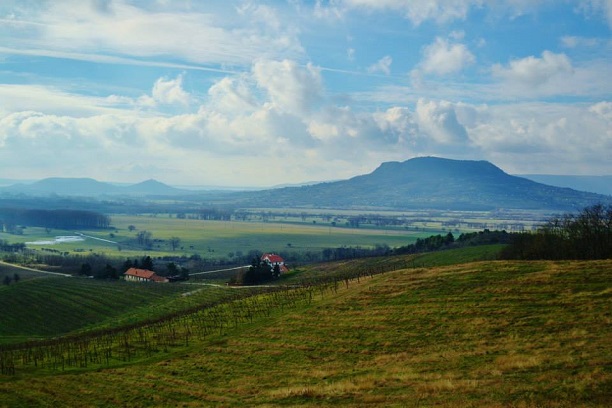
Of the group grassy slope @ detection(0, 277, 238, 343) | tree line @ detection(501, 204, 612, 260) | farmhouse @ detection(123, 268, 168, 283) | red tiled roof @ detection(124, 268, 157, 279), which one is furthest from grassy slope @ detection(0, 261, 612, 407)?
red tiled roof @ detection(124, 268, 157, 279)

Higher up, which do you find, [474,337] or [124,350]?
[474,337]

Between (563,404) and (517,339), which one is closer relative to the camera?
(563,404)

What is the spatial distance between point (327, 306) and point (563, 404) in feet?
101

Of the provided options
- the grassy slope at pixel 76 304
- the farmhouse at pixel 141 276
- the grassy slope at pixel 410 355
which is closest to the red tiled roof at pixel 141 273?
the farmhouse at pixel 141 276

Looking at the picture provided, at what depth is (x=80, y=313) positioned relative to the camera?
261 feet

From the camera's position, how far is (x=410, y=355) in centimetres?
3191

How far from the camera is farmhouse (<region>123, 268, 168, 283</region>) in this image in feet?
399

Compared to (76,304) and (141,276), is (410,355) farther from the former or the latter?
(141,276)

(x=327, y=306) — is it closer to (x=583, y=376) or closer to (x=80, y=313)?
(x=583, y=376)

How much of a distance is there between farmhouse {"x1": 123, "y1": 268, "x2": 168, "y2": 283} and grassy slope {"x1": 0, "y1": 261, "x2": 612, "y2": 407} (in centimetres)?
7800

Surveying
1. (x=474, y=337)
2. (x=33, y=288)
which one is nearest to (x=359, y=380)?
(x=474, y=337)

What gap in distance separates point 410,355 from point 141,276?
10130cm

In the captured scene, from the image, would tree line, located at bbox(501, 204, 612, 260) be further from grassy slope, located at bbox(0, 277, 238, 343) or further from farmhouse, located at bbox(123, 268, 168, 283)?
farmhouse, located at bbox(123, 268, 168, 283)

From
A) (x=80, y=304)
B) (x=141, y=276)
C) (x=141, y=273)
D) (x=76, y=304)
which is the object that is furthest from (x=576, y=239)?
(x=141, y=273)
